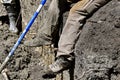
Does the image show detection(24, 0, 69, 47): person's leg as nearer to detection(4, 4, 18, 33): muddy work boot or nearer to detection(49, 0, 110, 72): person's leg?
detection(49, 0, 110, 72): person's leg

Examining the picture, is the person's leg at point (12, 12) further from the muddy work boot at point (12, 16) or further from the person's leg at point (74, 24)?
the person's leg at point (74, 24)

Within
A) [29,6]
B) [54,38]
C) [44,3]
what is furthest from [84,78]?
[29,6]

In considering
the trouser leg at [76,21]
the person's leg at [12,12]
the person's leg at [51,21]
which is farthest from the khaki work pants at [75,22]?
the person's leg at [12,12]

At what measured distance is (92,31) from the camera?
3.03 metres

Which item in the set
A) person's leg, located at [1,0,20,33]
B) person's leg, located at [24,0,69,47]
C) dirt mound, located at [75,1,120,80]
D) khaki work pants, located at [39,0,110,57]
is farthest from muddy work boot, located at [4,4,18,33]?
dirt mound, located at [75,1,120,80]

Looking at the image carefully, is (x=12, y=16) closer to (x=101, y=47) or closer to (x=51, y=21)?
(x=51, y=21)

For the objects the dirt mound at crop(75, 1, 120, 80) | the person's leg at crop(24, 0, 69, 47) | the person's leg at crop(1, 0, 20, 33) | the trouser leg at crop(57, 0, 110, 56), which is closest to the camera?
the dirt mound at crop(75, 1, 120, 80)

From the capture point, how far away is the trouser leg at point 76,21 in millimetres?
3227

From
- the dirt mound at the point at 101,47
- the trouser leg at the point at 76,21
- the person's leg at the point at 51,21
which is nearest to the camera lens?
the dirt mound at the point at 101,47

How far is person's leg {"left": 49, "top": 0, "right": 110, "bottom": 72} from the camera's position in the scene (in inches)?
127

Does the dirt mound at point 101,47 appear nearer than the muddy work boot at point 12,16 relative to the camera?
Yes

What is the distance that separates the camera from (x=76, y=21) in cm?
326

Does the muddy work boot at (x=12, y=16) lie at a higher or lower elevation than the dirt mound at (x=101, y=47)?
lower

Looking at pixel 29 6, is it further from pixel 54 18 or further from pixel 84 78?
pixel 84 78
